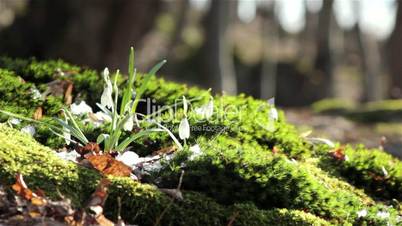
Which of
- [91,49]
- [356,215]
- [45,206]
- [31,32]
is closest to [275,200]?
[356,215]

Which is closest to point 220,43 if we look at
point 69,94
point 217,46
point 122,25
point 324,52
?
point 217,46

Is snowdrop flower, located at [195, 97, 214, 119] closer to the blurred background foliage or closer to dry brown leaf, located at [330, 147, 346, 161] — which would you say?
dry brown leaf, located at [330, 147, 346, 161]

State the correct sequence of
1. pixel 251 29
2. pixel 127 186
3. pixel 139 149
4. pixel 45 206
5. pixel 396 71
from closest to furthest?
pixel 45 206 < pixel 127 186 < pixel 139 149 < pixel 396 71 < pixel 251 29

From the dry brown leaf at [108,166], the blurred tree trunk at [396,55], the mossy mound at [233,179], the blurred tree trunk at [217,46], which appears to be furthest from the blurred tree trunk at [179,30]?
the dry brown leaf at [108,166]

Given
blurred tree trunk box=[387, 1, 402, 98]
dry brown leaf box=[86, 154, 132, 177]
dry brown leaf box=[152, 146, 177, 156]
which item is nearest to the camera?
dry brown leaf box=[86, 154, 132, 177]

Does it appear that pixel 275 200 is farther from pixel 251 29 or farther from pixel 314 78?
pixel 251 29

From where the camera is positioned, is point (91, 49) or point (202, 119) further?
point (91, 49)

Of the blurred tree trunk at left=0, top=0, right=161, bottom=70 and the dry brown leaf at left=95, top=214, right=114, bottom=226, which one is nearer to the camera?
the dry brown leaf at left=95, top=214, right=114, bottom=226

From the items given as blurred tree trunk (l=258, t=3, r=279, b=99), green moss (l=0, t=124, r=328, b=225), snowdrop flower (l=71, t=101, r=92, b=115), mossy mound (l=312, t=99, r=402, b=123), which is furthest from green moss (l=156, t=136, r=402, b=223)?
blurred tree trunk (l=258, t=3, r=279, b=99)
